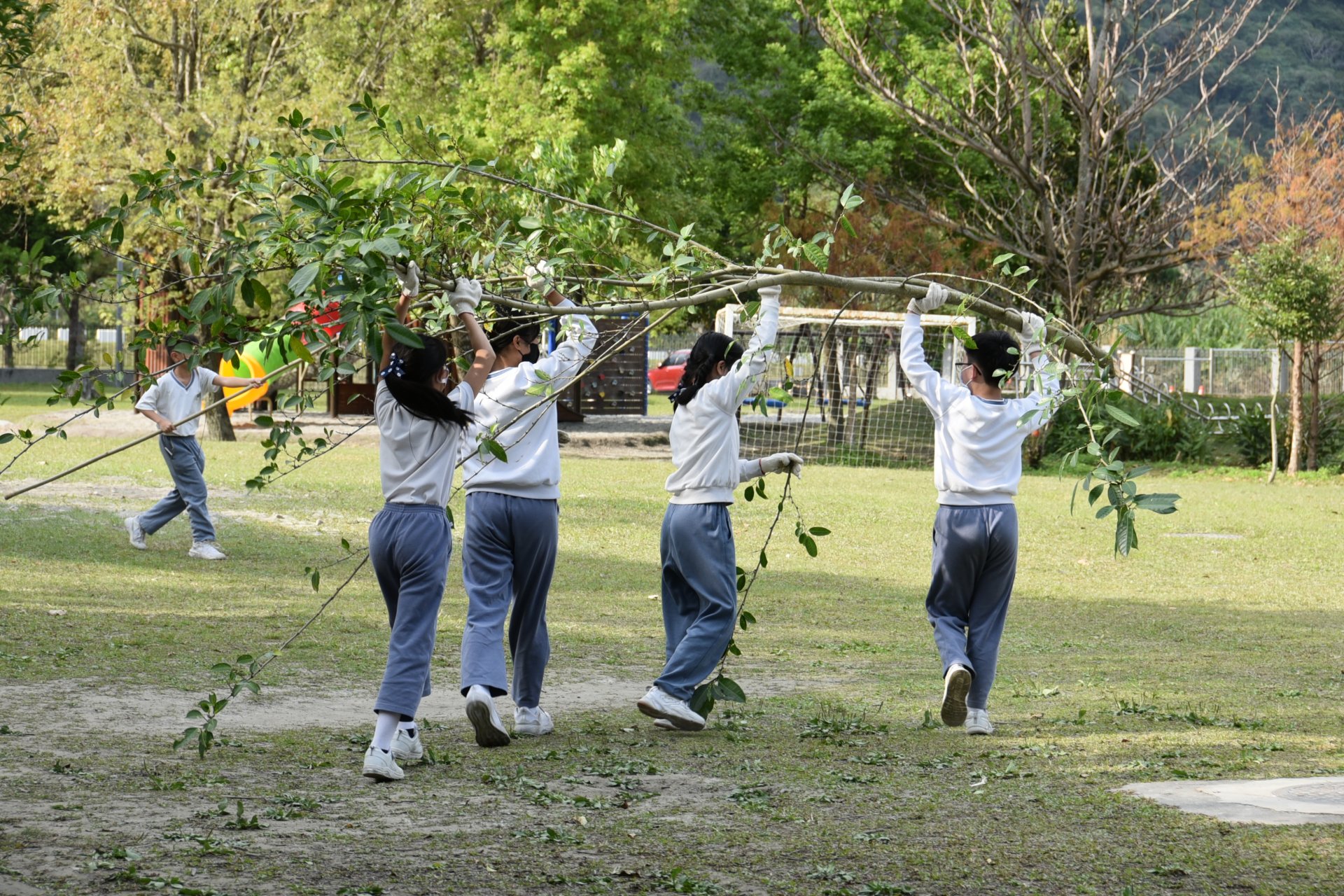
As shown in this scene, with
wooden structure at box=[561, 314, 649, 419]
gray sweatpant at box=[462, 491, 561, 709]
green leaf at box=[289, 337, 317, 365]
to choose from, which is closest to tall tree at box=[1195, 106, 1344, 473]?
wooden structure at box=[561, 314, 649, 419]

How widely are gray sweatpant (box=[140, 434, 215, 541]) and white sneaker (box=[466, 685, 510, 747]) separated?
651cm

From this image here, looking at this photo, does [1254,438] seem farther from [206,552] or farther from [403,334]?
[403,334]

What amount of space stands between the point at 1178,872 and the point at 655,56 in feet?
84.7

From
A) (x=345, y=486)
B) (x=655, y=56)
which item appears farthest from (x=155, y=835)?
(x=655, y=56)

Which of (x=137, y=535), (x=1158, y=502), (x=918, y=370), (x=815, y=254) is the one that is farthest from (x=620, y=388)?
(x=1158, y=502)

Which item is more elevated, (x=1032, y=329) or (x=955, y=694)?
(x=1032, y=329)

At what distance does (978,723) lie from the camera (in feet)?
22.0

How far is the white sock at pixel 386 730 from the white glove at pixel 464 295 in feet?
5.08

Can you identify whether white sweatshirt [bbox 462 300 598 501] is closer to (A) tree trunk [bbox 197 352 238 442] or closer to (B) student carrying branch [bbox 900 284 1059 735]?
(B) student carrying branch [bbox 900 284 1059 735]

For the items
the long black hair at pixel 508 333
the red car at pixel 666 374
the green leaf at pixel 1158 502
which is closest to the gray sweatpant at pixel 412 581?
the long black hair at pixel 508 333

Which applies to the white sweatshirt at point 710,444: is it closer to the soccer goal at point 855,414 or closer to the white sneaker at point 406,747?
the white sneaker at point 406,747

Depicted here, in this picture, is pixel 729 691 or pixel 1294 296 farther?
pixel 1294 296

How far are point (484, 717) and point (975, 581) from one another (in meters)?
2.28

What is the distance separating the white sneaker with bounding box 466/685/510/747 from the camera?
6.12m
